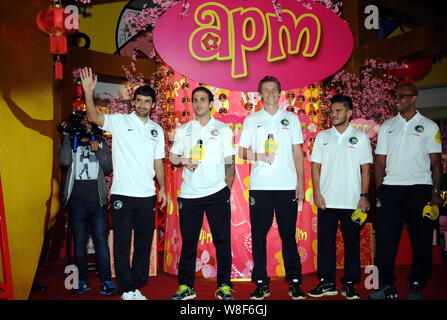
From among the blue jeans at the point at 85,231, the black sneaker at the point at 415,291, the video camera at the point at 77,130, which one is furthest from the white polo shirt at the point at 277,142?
the blue jeans at the point at 85,231

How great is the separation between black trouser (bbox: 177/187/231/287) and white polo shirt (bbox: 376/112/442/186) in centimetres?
135

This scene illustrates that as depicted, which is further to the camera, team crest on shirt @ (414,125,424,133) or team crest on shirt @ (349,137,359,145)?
team crest on shirt @ (349,137,359,145)

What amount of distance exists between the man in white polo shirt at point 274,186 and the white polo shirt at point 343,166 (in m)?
0.24

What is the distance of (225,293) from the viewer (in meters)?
3.81

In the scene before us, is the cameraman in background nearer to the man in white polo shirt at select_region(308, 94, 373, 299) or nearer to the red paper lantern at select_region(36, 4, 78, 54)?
the red paper lantern at select_region(36, 4, 78, 54)

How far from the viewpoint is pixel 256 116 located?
4.08 meters

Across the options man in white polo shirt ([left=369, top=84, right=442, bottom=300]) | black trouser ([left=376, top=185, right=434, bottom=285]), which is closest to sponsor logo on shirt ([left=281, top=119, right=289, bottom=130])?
man in white polo shirt ([left=369, top=84, right=442, bottom=300])

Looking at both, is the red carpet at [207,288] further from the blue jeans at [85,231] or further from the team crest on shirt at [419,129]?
the team crest on shirt at [419,129]

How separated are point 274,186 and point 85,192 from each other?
66.6 inches

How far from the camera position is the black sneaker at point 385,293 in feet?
12.7

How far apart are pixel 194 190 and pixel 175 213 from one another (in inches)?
46.7

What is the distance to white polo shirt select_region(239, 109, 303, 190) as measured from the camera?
3.89 metres
